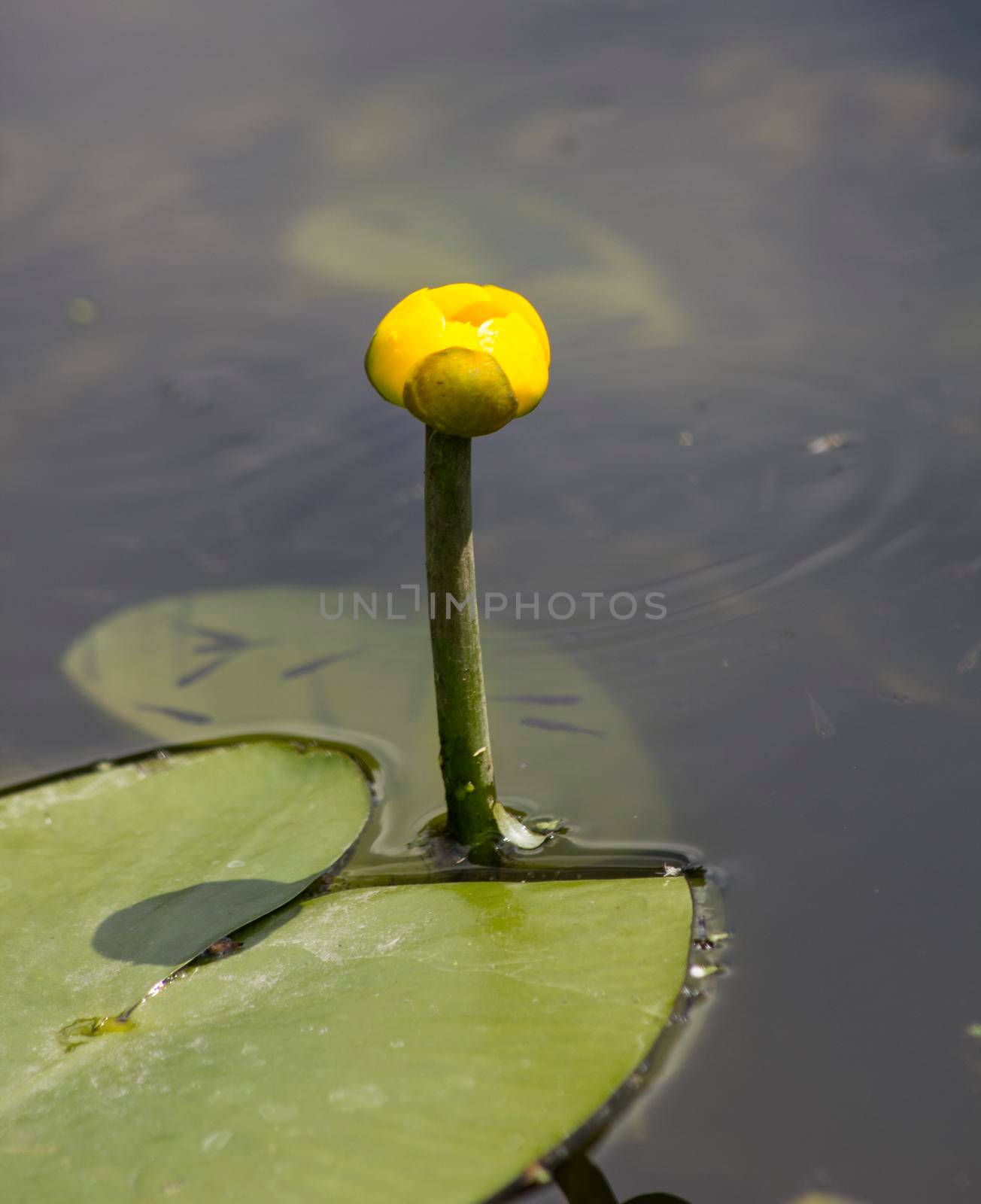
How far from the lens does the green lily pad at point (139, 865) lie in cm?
115

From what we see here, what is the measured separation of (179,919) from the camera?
1.25 meters

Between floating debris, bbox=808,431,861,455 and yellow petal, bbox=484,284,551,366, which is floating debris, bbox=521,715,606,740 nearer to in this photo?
yellow petal, bbox=484,284,551,366

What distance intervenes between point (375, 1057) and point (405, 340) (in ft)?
2.24

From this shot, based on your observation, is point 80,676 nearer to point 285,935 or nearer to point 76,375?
point 285,935

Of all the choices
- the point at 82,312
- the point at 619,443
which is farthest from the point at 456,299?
the point at 82,312

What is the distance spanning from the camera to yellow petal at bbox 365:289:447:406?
102cm

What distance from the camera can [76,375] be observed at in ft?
8.12

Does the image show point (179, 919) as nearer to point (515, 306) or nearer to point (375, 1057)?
point (375, 1057)

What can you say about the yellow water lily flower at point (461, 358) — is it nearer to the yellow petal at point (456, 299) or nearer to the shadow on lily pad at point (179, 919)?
the yellow petal at point (456, 299)

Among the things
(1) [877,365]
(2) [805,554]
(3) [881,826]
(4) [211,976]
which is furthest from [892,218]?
(4) [211,976]

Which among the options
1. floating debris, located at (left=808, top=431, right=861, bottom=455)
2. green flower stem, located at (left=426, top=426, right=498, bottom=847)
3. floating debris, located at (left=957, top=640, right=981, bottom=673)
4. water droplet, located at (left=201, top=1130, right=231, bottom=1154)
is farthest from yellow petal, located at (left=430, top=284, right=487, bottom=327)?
floating debris, located at (left=808, top=431, right=861, bottom=455)

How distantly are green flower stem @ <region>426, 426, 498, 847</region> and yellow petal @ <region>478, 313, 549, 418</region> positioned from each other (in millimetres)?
99

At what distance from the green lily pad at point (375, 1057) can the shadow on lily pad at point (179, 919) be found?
0.04m

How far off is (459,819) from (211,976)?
14.4 inches
